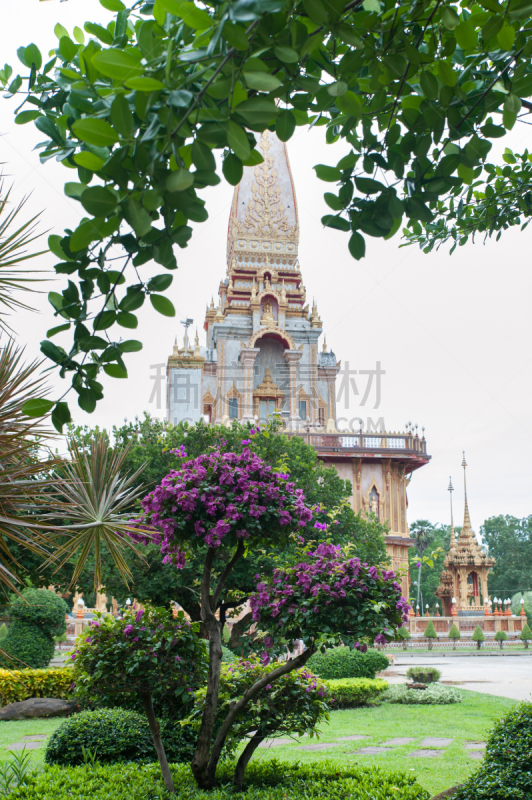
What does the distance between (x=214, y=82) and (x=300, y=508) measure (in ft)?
13.6

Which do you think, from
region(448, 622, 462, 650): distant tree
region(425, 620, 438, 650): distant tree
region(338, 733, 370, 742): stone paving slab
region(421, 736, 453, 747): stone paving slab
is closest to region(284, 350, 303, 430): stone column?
region(425, 620, 438, 650): distant tree

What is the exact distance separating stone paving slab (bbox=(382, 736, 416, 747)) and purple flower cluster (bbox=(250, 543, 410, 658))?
206 inches

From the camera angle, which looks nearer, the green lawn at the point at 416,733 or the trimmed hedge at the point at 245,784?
the trimmed hedge at the point at 245,784

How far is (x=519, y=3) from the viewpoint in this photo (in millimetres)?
2021

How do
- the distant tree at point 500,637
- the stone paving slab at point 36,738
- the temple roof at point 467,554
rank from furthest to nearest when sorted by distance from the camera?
the temple roof at point 467,554, the distant tree at point 500,637, the stone paving slab at point 36,738

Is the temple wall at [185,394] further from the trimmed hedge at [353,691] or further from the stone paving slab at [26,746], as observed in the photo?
the stone paving slab at [26,746]

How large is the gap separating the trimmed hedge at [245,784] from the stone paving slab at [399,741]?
11.7 ft

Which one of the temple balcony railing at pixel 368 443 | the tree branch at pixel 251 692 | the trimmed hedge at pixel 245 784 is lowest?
the trimmed hedge at pixel 245 784

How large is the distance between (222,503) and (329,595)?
1.09 meters

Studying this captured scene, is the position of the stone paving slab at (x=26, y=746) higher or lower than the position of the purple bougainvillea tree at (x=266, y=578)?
lower

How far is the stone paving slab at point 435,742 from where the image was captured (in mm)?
9347

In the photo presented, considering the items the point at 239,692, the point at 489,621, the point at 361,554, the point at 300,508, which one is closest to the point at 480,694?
the point at 361,554

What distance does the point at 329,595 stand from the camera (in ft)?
16.3

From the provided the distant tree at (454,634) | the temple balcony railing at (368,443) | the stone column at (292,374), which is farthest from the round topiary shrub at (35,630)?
the distant tree at (454,634)
